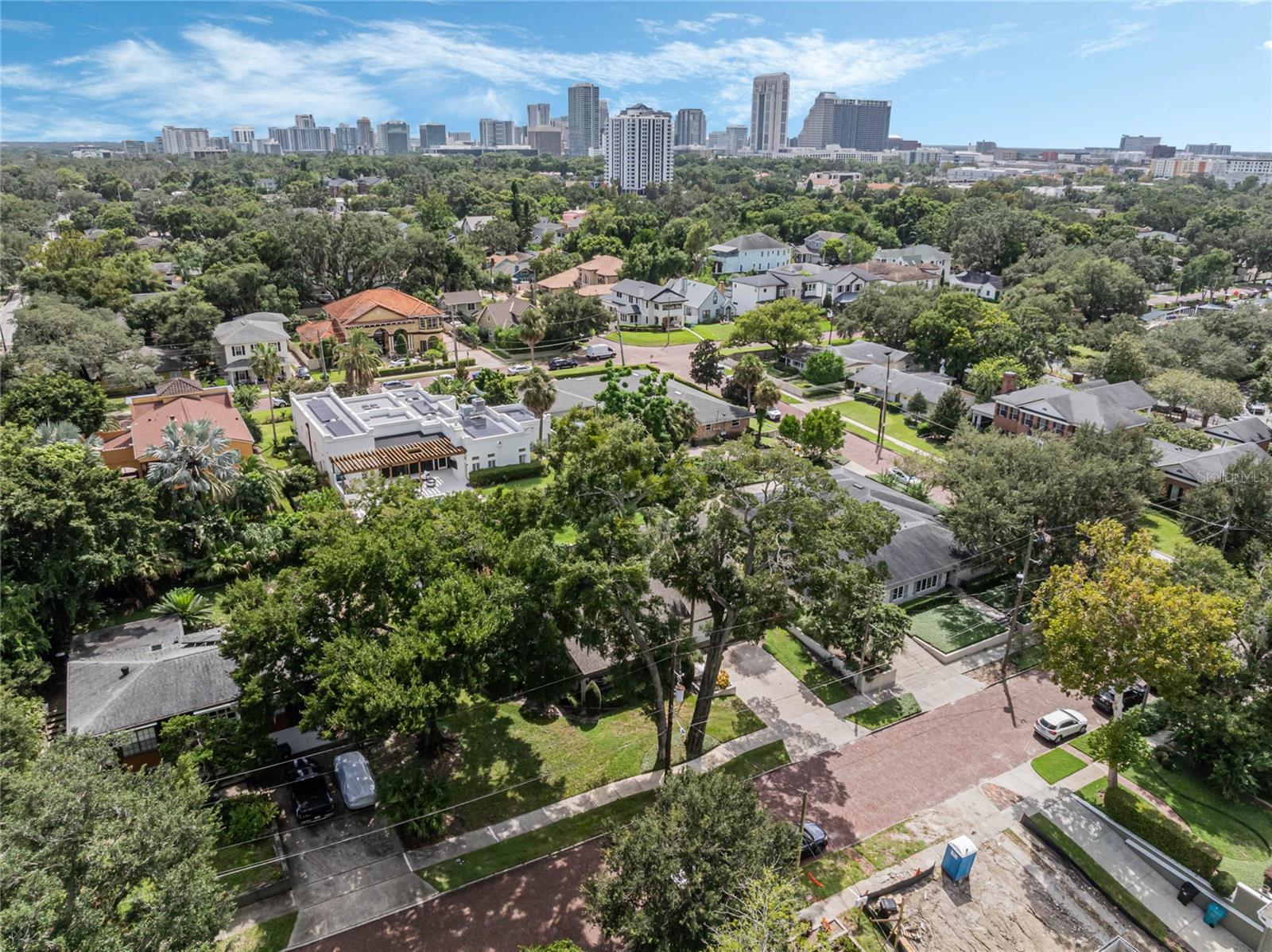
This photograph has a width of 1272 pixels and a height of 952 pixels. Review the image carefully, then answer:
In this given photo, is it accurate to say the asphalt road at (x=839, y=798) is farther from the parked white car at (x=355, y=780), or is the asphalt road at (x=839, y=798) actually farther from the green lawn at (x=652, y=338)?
the green lawn at (x=652, y=338)

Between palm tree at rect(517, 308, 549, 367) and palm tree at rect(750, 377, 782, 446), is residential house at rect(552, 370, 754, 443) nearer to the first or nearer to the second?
palm tree at rect(750, 377, 782, 446)

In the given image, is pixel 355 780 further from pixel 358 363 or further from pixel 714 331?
pixel 714 331

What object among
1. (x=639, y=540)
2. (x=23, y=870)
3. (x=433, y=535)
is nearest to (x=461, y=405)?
(x=433, y=535)

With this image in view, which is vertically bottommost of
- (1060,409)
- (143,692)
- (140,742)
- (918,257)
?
(140,742)

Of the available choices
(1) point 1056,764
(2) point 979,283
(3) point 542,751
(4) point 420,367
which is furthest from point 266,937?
(2) point 979,283

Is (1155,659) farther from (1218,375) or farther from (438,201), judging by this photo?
(438,201)

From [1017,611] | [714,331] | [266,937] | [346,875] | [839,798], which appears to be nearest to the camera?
[266,937]

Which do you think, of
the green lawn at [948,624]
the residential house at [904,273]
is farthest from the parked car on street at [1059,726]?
the residential house at [904,273]
